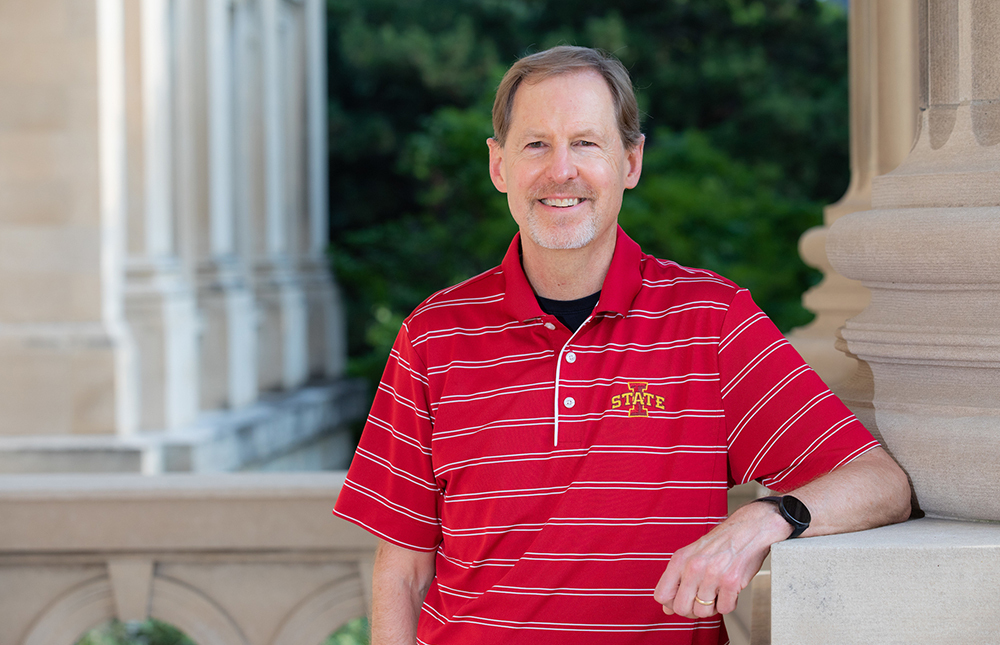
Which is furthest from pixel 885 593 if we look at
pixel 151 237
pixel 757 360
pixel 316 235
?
pixel 316 235

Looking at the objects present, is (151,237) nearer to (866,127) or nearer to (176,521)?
(176,521)

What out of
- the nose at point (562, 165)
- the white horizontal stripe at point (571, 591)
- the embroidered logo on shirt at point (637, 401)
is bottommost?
the white horizontal stripe at point (571, 591)

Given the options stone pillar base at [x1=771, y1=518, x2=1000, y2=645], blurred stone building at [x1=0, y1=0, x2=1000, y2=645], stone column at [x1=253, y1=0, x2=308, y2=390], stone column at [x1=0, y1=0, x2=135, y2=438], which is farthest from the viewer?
stone column at [x1=253, y1=0, x2=308, y2=390]

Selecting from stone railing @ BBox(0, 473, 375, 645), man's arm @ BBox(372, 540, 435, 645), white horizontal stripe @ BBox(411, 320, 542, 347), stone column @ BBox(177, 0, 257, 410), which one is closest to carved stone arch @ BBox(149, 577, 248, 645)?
stone railing @ BBox(0, 473, 375, 645)

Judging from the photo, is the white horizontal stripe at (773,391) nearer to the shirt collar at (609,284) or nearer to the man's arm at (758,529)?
the man's arm at (758,529)

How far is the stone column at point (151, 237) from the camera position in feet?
42.7

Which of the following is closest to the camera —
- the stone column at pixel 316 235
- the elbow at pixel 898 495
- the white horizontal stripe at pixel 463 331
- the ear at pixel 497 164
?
the elbow at pixel 898 495

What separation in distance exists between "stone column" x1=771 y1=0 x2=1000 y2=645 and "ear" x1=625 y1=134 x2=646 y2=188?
538 millimetres

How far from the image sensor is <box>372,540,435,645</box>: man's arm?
9.62 feet

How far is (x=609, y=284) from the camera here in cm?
274

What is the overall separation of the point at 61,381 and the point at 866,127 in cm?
918

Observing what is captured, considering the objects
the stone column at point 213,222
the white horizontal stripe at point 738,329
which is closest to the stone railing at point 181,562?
the white horizontal stripe at point 738,329

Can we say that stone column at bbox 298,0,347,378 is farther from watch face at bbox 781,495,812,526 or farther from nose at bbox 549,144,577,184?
watch face at bbox 781,495,812,526

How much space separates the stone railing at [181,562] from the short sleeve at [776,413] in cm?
214
